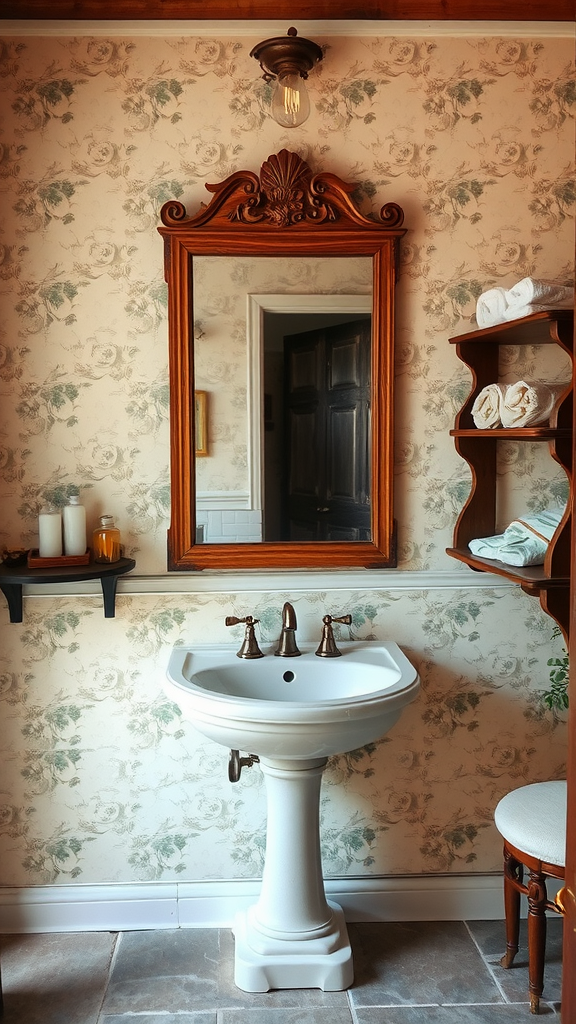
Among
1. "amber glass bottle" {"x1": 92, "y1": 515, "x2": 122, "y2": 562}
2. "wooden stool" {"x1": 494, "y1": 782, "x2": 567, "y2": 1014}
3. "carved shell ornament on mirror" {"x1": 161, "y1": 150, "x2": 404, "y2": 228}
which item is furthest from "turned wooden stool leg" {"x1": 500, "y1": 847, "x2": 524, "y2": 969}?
"carved shell ornament on mirror" {"x1": 161, "y1": 150, "x2": 404, "y2": 228}

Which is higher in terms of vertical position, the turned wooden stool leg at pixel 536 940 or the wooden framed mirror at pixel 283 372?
the wooden framed mirror at pixel 283 372

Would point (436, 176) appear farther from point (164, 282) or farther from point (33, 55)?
point (33, 55)

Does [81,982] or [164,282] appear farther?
[164,282]

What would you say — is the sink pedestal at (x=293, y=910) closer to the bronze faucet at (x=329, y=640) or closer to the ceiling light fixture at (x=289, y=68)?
the bronze faucet at (x=329, y=640)

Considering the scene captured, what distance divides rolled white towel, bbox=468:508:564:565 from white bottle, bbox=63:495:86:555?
1.04 metres

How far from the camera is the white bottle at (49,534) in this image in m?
2.29

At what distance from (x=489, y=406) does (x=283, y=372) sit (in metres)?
0.54

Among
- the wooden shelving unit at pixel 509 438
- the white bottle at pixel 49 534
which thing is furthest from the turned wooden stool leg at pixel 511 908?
the white bottle at pixel 49 534

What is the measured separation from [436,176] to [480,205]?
0.46ft

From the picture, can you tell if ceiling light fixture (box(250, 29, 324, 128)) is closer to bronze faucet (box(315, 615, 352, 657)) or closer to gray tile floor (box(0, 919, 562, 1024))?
bronze faucet (box(315, 615, 352, 657))

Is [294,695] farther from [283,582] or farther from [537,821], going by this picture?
[537,821]

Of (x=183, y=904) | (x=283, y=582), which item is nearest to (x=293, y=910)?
(x=183, y=904)

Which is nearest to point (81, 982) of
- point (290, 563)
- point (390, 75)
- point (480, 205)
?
point (290, 563)

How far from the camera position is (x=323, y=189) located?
2.32 meters
